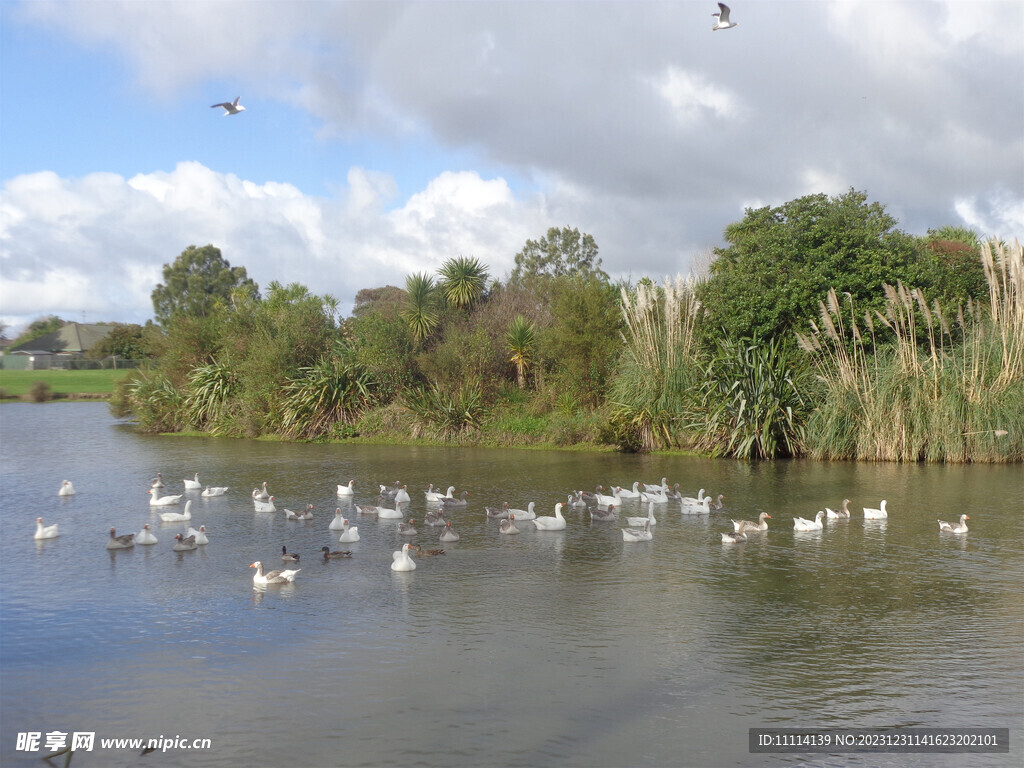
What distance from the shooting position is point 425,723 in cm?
768

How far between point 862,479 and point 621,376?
940cm

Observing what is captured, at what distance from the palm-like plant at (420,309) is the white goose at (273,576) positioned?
2399 cm

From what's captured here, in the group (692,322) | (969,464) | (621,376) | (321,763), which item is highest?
(692,322)

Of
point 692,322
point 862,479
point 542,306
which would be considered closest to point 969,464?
point 862,479

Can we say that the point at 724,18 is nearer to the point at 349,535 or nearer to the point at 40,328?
the point at 349,535

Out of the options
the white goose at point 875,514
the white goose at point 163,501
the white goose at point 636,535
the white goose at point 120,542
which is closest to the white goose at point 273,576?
the white goose at point 120,542

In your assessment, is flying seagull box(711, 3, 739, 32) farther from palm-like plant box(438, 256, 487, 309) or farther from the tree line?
palm-like plant box(438, 256, 487, 309)

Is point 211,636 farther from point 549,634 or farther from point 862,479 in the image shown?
point 862,479

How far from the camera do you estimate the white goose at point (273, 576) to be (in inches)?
470

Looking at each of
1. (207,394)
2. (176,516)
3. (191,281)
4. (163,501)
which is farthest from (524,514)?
(191,281)

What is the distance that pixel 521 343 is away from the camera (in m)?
33.7

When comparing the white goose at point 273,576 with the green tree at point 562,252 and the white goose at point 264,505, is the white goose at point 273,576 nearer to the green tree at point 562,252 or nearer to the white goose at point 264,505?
the white goose at point 264,505

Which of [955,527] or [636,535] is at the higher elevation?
[955,527]

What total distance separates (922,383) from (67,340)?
328 ft
